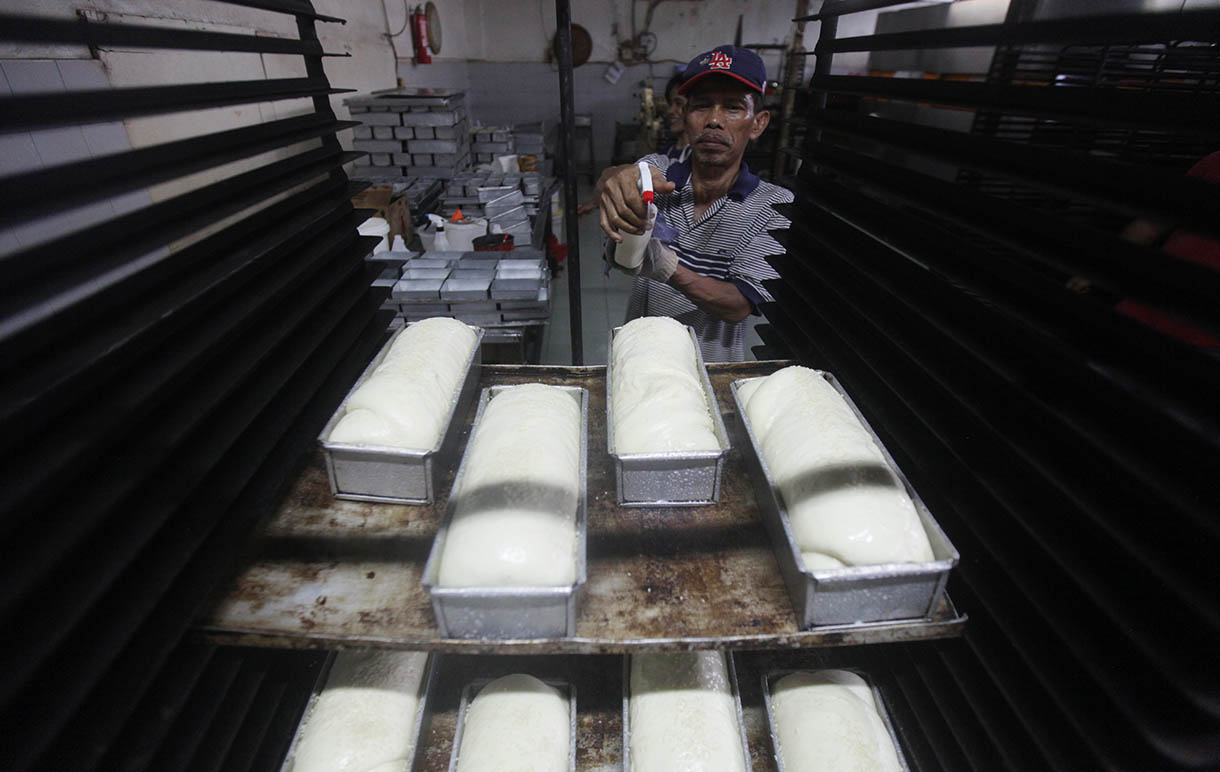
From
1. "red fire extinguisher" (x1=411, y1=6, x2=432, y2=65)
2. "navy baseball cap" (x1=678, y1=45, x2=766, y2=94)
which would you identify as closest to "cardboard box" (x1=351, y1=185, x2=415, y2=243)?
"navy baseball cap" (x1=678, y1=45, x2=766, y2=94)

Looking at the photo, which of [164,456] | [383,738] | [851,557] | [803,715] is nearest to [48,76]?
[164,456]

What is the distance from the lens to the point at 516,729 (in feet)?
4.17

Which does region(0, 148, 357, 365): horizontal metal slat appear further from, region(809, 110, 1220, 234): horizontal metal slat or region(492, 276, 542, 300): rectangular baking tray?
region(492, 276, 542, 300): rectangular baking tray

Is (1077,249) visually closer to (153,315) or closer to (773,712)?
(773,712)

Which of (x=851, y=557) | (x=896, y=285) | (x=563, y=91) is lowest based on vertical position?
(x=851, y=557)

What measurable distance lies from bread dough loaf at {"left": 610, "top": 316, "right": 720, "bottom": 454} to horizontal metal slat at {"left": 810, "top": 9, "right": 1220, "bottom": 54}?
Result: 846 millimetres

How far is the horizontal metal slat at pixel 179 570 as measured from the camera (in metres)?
0.76

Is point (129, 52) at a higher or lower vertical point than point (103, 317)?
higher

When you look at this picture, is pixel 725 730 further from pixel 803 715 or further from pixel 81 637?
pixel 81 637

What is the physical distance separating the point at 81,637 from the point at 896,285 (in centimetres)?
159

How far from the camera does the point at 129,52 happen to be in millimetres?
2705

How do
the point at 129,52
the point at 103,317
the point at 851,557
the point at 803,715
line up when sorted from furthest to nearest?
the point at 129,52 → the point at 803,715 → the point at 851,557 → the point at 103,317

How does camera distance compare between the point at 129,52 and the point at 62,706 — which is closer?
the point at 62,706

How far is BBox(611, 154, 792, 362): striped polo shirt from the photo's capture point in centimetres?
260
